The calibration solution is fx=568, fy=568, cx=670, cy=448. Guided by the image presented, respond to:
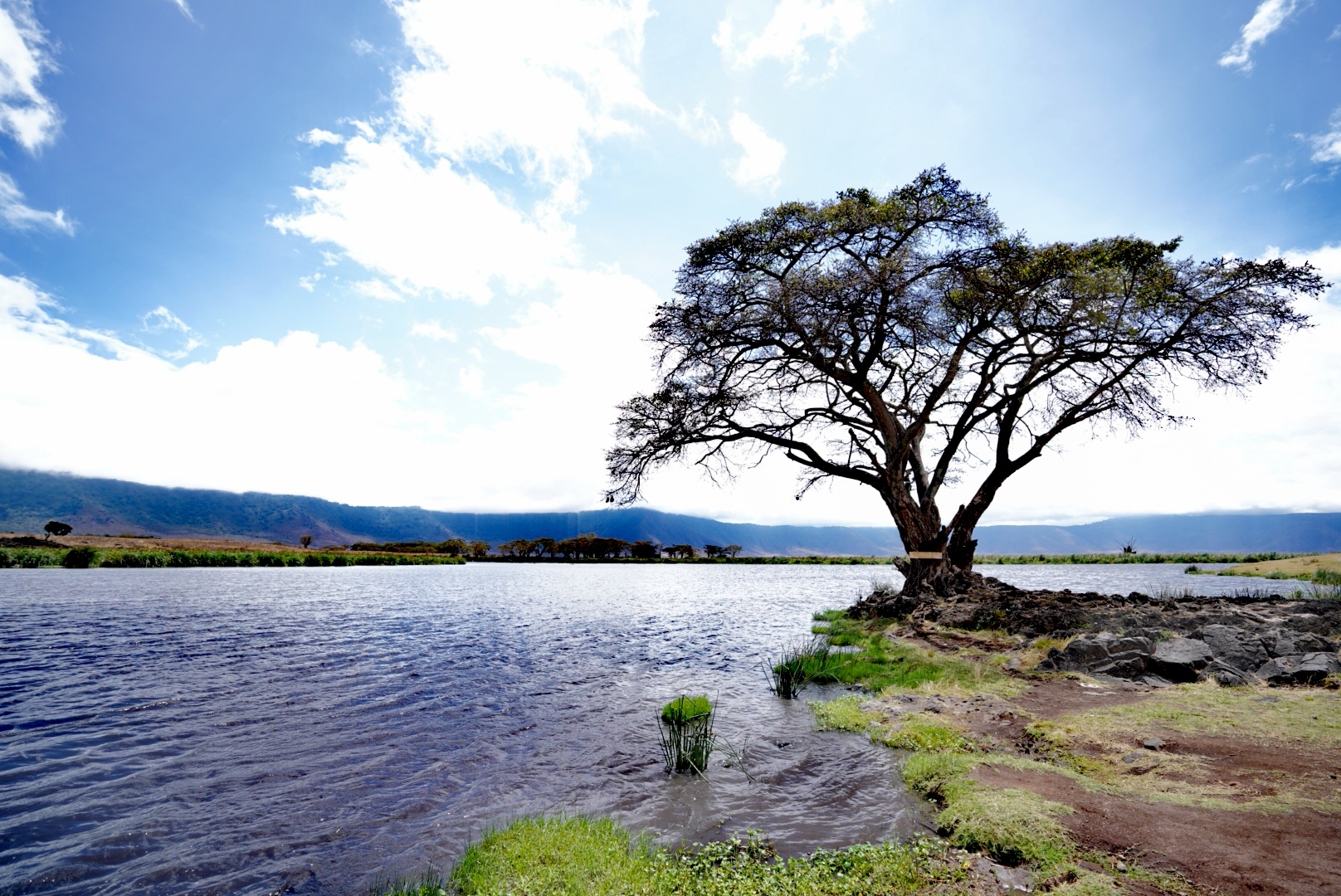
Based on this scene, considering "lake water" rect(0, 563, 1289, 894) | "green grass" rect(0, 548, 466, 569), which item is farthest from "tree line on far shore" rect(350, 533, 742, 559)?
"lake water" rect(0, 563, 1289, 894)

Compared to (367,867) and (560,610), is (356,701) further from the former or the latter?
(560,610)

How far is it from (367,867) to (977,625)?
57.1 feet

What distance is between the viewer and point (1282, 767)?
629 centimetres

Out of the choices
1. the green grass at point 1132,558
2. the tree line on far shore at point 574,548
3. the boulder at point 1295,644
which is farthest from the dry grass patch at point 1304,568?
the tree line on far shore at point 574,548

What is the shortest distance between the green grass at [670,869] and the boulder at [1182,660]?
8749 millimetres

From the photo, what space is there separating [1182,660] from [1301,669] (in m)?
1.56

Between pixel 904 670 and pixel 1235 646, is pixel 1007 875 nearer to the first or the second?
pixel 904 670

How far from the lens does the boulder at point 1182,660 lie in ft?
34.8

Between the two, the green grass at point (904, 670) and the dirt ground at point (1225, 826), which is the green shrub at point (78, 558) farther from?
the dirt ground at point (1225, 826)

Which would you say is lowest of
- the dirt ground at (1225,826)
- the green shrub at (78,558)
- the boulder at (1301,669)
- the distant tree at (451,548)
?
the distant tree at (451,548)

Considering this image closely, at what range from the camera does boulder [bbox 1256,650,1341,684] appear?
9.66 m

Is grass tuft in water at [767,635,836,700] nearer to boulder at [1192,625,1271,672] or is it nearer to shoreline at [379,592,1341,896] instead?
shoreline at [379,592,1341,896]

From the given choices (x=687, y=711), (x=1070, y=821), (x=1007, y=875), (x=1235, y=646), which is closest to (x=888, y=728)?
(x=687, y=711)

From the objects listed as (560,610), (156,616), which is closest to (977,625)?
(560,610)
